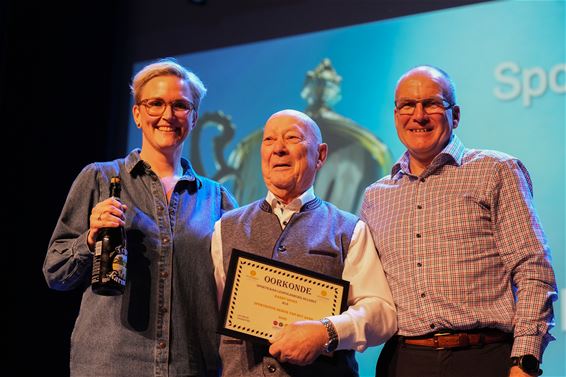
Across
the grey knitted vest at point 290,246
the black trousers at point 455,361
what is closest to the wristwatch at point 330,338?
the grey knitted vest at point 290,246

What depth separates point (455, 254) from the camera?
2344mm

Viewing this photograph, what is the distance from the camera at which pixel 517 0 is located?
356 cm

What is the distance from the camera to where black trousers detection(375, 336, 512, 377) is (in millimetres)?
2232

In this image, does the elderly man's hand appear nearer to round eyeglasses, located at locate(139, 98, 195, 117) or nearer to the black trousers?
the black trousers

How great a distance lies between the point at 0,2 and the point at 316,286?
2.73 meters

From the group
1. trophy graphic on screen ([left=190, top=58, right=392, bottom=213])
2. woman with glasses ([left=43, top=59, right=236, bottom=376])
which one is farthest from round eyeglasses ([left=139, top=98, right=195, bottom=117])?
trophy graphic on screen ([left=190, top=58, right=392, bottom=213])

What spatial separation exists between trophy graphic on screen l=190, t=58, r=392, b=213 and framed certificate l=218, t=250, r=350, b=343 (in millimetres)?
1511

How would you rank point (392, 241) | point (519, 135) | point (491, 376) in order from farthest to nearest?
point (519, 135) < point (392, 241) < point (491, 376)

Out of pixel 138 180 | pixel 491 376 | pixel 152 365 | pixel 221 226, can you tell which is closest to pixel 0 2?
pixel 138 180

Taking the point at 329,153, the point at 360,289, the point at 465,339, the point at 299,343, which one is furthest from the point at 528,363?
the point at 329,153

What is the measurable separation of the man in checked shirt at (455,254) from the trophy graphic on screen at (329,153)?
3.73 ft

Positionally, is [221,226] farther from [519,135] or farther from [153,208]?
[519,135]

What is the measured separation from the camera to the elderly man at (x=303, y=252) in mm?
2174

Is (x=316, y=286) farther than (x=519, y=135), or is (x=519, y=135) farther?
(x=519, y=135)
